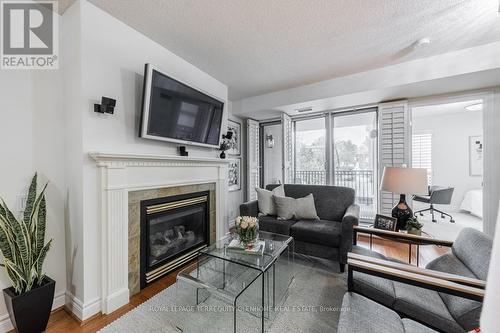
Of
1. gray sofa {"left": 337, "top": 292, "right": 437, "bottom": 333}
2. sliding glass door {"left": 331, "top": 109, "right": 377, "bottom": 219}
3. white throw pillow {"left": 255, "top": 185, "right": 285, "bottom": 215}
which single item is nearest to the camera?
gray sofa {"left": 337, "top": 292, "right": 437, "bottom": 333}

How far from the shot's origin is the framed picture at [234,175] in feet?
14.3

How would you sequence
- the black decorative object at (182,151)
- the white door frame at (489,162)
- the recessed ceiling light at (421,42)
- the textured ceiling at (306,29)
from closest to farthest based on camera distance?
1. the textured ceiling at (306,29)
2. the recessed ceiling light at (421,42)
3. the black decorative object at (182,151)
4. the white door frame at (489,162)

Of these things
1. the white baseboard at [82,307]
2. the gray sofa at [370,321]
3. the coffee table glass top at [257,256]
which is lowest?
the white baseboard at [82,307]

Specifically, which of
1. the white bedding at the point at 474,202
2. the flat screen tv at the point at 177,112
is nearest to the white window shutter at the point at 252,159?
the flat screen tv at the point at 177,112

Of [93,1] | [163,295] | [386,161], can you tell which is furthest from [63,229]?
[386,161]

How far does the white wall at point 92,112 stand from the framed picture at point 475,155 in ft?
20.7

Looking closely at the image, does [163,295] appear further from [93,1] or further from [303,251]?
[93,1]

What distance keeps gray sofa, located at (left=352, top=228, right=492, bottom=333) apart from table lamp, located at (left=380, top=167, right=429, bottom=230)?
55cm

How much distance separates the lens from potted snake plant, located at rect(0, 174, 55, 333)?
1.49 metres

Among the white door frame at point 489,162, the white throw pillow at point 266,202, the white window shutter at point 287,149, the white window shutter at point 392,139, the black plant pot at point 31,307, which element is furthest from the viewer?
the white window shutter at point 287,149

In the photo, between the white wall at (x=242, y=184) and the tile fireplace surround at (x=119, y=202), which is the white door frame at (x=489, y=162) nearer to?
the white wall at (x=242, y=184)

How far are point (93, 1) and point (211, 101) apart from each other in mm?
1465

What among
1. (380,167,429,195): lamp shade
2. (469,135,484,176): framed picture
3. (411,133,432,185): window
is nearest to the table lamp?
(380,167,429,195): lamp shade

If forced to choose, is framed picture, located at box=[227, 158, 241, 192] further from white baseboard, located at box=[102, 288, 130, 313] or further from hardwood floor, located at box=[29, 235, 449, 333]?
white baseboard, located at box=[102, 288, 130, 313]
